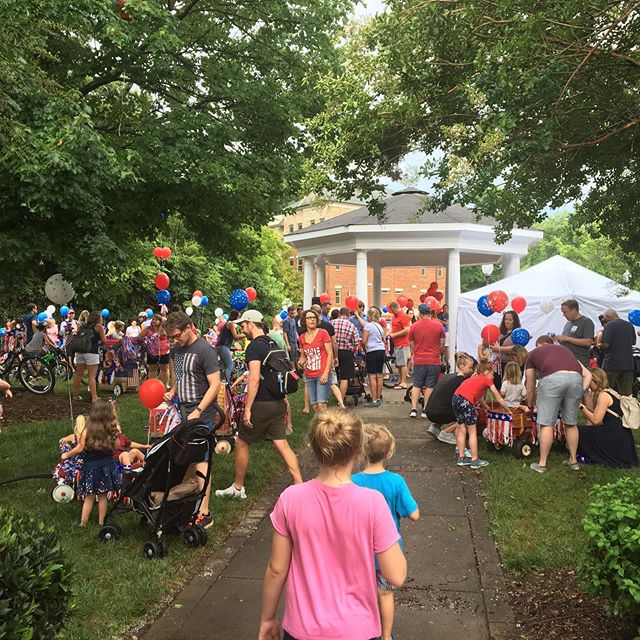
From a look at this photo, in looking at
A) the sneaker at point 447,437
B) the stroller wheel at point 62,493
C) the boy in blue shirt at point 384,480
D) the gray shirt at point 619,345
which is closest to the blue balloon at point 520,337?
the gray shirt at point 619,345

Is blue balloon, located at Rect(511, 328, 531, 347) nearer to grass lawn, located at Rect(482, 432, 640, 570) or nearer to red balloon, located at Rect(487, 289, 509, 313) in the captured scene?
grass lawn, located at Rect(482, 432, 640, 570)

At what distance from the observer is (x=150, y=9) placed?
8.72 metres

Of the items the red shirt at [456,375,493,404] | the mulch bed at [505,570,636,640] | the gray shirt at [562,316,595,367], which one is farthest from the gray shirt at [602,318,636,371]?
the mulch bed at [505,570,636,640]

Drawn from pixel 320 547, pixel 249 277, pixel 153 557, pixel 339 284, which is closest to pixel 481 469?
pixel 153 557

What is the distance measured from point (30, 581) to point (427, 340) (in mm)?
8279

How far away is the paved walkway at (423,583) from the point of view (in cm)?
387

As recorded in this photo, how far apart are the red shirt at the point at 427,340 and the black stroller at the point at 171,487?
5.77 metres

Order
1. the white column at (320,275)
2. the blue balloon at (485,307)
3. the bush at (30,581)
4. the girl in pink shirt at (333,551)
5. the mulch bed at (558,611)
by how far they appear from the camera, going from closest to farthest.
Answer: the girl in pink shirt at (333,551), the bush at (30,581), the mulch bed at (558,611), the blue balloon at (485,307), the white column at (320,275)

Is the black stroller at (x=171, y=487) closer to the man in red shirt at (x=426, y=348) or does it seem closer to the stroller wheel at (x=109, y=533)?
the stroller wheel at (x=109, y=533)

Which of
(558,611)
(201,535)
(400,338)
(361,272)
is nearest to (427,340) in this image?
(400,338)

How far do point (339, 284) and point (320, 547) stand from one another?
63931 mm

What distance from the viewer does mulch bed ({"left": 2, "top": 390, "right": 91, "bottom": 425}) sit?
1097 cm

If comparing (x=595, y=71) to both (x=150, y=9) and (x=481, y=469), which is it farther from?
(x=150, y=9)

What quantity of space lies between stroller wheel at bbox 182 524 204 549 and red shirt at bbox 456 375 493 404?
12.7ft
